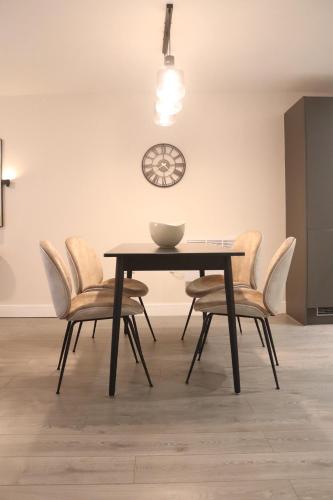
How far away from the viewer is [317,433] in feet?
5.74

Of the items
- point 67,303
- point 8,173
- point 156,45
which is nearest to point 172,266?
point 67,303

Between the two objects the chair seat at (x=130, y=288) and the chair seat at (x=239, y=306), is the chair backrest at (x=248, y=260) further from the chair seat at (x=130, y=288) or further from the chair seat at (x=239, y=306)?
the chair seat at (x=130, y=288)

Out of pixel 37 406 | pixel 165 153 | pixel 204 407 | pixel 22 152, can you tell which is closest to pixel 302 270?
pixel 165 153

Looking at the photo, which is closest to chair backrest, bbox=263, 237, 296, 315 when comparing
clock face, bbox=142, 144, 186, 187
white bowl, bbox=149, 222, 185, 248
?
white bowl, bbox=149, 222, 185, 248

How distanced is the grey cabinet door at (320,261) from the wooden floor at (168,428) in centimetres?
81

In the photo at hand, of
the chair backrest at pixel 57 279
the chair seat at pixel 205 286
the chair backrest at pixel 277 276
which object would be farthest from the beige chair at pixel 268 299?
the chair backrest at pixel 57 279

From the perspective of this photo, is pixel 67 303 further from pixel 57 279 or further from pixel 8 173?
pixel 8 173

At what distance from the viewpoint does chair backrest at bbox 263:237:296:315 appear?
2.15m

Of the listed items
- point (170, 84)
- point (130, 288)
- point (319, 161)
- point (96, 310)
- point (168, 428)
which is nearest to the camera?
point (168, 428)

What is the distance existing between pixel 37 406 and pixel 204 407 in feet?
2.80

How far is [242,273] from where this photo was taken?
3.14 m

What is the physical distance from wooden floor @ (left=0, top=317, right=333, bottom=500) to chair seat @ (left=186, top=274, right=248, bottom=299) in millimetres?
442

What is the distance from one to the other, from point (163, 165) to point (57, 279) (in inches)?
93.7

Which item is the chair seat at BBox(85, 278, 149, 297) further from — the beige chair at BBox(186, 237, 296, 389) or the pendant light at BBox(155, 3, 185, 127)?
the pendant light at BBox(155, 3, 185, 127)
